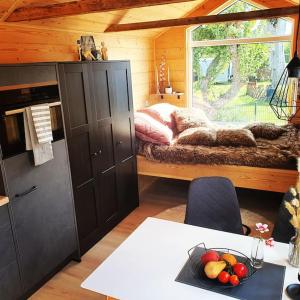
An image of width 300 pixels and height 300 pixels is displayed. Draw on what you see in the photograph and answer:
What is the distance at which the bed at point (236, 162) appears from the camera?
3297mm

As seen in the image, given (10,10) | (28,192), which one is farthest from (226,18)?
(28,192)

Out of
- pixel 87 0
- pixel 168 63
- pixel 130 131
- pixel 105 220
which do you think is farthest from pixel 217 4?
pixel 105 220

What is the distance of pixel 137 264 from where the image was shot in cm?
158

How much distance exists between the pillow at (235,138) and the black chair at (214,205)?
1.54m

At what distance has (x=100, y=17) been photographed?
351 centimetres

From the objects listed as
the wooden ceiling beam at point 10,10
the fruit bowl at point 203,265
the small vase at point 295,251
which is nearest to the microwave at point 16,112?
the wooden ceiling beam at point 10,10

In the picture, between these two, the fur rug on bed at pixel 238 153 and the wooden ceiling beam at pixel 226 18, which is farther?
the fur rug on bed at pixel 238 153

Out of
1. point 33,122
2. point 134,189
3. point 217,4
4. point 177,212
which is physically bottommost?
point 177,212

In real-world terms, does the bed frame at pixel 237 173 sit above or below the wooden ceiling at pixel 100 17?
below

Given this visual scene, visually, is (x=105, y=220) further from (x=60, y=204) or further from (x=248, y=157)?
(x=248, y=157)

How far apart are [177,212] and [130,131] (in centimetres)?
105

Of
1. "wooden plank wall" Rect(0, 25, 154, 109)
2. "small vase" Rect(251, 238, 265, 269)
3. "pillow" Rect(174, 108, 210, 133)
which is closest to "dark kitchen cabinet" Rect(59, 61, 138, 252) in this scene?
"wooden plank wall" Rect(0, 25, 154, 109)

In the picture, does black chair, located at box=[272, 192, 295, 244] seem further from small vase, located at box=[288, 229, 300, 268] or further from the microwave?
the microwave

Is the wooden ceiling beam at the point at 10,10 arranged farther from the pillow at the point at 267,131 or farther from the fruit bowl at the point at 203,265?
the pillow at the point at 267,131
